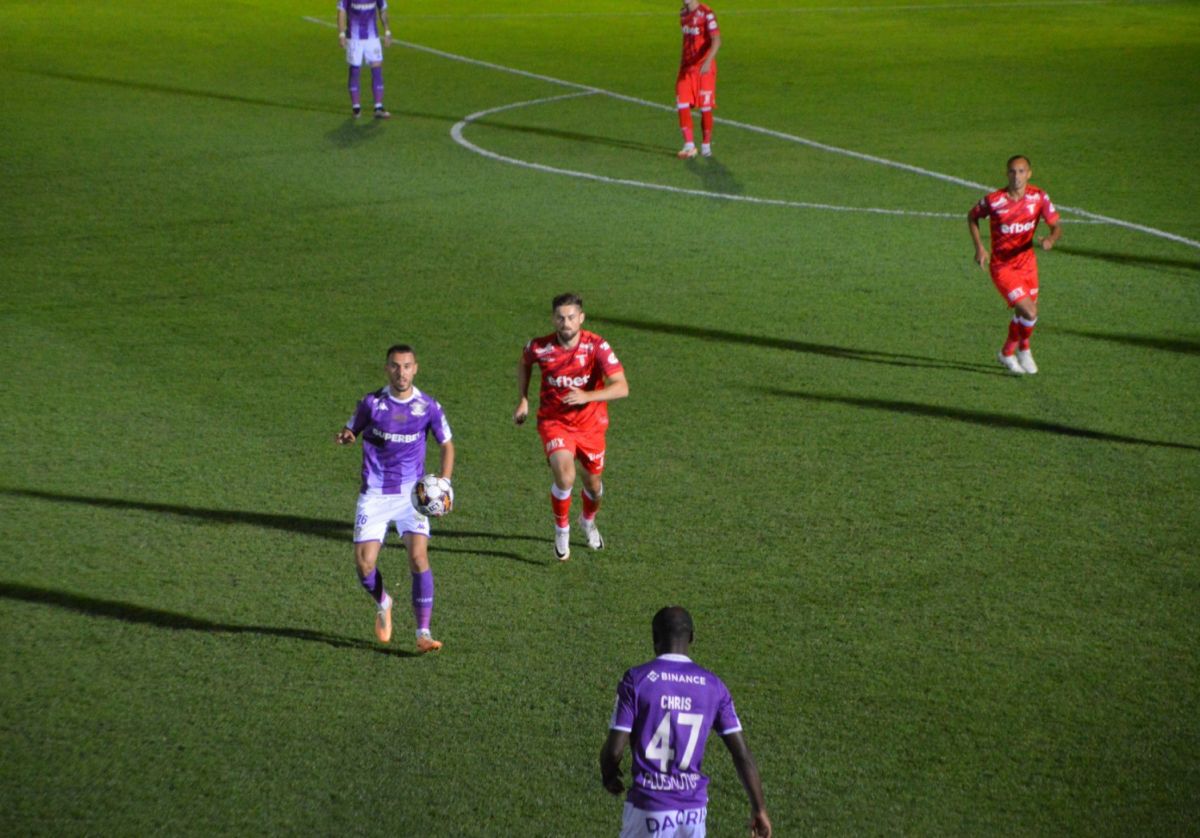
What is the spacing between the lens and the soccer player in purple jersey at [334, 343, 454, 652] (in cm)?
826

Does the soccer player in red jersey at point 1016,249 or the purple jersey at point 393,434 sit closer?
the purple jersey at point 393,434

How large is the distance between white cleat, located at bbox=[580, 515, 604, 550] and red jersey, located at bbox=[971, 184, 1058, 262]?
5.44 m

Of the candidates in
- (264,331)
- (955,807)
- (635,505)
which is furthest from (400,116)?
(955,807)

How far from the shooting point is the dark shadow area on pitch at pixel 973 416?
461 inches

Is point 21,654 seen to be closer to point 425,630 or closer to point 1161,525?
point 425,630

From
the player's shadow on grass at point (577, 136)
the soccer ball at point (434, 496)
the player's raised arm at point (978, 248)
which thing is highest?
the player's raised arm at point (978, 248)

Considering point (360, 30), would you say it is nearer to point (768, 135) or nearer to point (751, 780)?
point (768, 135)

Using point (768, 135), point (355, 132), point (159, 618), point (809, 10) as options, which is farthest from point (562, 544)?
point (809, 10)

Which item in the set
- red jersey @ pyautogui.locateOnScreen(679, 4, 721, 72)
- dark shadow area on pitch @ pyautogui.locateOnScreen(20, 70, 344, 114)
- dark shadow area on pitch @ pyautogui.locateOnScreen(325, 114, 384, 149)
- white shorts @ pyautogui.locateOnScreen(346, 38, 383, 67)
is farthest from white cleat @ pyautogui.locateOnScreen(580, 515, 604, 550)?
dark shadow area on pitch @ pyautogui.locateOnScreen(20, 70, 344, 114)

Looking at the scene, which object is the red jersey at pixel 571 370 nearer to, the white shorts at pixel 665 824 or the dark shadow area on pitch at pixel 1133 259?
the white shorts at pixel 665 824

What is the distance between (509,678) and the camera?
8.09 metres

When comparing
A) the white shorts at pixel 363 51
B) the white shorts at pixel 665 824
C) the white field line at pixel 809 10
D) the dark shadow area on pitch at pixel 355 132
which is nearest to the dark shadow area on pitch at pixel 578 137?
the dark shadow area on pitch at pixel 355 132

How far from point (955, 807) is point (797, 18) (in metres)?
36.8

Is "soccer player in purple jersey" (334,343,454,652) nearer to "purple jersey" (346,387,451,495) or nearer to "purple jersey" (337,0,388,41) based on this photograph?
"purple jersey" (346,387,451,495)
